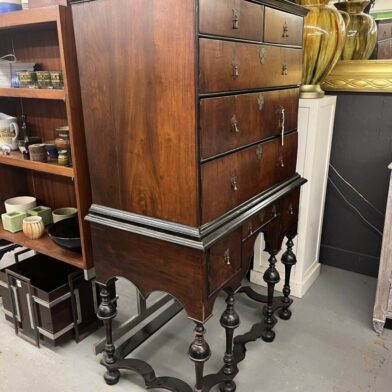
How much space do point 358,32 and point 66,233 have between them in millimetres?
2041

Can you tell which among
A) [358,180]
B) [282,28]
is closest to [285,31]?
[282,28]

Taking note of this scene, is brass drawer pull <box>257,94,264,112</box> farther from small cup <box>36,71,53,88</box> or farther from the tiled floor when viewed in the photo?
the tiled floor

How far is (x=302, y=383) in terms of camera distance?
1758 mm

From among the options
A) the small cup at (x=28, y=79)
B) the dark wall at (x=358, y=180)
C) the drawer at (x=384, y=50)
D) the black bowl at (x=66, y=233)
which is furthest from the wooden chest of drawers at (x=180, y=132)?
the drawer at (x=384, y=50)

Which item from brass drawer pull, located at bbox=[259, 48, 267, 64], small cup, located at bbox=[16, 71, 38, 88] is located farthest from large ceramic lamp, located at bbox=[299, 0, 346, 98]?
small cup, located at bbox=[16, 71, 38, 88]

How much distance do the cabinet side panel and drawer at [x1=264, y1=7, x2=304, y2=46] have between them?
0.49m

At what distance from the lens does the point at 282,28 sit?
157 cm

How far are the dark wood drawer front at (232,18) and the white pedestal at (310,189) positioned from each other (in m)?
0.84

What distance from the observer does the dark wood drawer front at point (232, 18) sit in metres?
1.12

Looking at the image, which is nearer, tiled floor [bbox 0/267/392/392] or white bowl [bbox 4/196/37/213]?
tiled floor [bbox 0/267/392/392]

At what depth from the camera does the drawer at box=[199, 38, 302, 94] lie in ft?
3.82

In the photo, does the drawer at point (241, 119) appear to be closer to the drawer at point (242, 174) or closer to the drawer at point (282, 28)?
the drawer at point (242, 174)

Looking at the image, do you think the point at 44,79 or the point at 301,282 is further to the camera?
the point at 301,282

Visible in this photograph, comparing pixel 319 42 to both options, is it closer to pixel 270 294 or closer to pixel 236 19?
pixel 236 19
